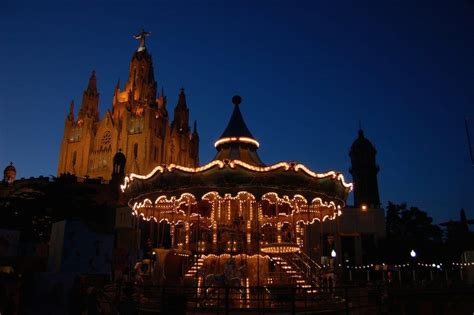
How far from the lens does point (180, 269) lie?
14594 millimetres

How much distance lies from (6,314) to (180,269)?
580 centimetres

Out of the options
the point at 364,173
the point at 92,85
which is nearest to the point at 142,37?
the point at 92,85

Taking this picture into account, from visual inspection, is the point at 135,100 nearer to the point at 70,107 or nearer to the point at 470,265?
the point at 70,107

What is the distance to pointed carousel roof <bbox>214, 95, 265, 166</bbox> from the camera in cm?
1630

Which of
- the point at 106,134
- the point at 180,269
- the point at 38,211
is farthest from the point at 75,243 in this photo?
the point at 106,134

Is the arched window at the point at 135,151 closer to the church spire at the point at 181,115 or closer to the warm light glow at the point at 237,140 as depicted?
the church spire at the point at 181,115

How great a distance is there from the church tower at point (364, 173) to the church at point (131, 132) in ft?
108

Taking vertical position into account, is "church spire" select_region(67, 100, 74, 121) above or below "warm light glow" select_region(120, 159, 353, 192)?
above

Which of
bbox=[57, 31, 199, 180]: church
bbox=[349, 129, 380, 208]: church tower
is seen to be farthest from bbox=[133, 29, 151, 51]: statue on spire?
bbox=[349, 129, 380, 208]: church tower

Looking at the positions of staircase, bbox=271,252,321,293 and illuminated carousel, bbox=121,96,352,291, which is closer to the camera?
illuminated carousel, bbox=121,96,352,291

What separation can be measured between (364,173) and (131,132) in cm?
4089

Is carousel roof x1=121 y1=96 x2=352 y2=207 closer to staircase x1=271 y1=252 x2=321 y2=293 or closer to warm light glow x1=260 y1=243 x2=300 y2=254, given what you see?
warm light glow x1=260 y1=243 x2=300 y2=254

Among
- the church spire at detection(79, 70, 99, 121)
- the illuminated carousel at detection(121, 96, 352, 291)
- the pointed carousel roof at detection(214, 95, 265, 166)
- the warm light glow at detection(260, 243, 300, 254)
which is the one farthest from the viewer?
the church spire at detection(79, 70, 99, 121)

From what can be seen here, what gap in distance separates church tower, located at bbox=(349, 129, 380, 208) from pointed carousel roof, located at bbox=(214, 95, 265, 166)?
50638 millimetres
